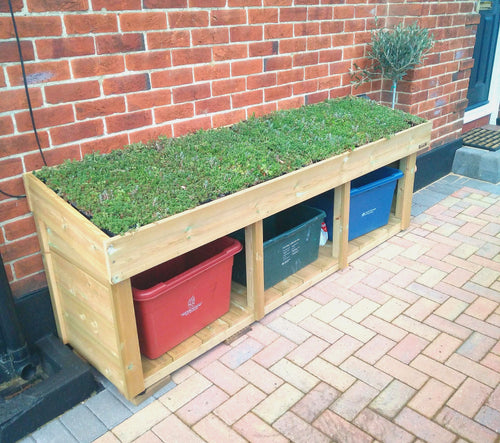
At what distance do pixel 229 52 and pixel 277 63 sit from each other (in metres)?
0.48

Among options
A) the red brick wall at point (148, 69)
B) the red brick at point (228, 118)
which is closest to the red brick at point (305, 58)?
the red brick wall at point (148, 69)

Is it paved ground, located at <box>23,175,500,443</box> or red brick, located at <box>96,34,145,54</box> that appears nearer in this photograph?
paved ground, located at <box>23,175,500,443</box>

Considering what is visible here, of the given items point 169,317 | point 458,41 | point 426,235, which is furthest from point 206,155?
point 458,41

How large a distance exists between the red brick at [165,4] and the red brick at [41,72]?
0.58 m

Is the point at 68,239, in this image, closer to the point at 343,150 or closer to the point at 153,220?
the point at 153,220

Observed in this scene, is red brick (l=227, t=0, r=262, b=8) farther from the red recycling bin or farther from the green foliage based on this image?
the red recycling bin

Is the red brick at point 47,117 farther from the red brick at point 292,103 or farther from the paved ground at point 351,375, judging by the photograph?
the red brick at point 292,103

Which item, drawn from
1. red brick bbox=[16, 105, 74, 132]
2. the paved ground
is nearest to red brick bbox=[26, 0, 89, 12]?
red brick bbox=[16, 105, 74, 132]

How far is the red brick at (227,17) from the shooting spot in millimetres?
3104

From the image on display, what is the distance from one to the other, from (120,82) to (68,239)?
992 mm

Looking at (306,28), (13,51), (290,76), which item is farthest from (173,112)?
(306,28)

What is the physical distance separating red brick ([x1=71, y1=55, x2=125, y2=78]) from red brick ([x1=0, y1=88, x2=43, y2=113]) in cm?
24

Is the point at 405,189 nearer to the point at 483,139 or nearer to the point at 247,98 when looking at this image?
the point at 247,98

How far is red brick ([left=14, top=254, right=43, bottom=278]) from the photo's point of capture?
8.55ft
